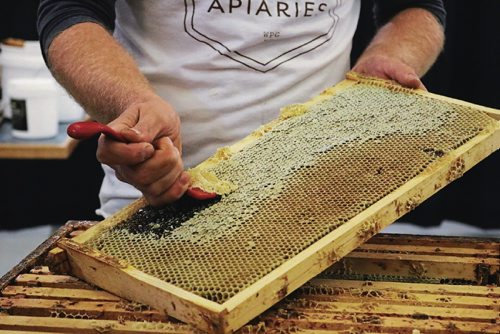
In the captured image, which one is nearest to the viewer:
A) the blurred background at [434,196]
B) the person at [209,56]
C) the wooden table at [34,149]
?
the person at [209,56]

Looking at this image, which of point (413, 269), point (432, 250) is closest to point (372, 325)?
point (413, 269)

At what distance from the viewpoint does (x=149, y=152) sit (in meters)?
1.71

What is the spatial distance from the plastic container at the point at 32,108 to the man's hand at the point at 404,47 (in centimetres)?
234

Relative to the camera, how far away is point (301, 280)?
1.64 m

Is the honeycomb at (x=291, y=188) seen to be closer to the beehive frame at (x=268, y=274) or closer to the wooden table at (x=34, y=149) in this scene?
the beehive frame at (x=268, y=274)

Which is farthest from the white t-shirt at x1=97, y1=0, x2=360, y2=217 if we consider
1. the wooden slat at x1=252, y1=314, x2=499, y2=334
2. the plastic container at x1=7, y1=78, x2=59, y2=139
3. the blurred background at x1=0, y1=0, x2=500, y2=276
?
the blurred background at x1=0, y1=0, x2=500, y2=276

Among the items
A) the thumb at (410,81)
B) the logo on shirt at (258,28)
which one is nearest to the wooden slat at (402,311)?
the thumb at (410,81)

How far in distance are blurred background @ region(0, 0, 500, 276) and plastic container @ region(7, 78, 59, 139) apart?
1031 millimetres

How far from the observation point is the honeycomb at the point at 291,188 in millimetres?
1642

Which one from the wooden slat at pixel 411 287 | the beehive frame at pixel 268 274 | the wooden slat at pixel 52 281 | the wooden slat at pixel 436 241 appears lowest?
the wooden slat at pixel 52 281

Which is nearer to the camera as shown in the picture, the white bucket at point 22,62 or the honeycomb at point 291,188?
the honeycomb at point 291,188

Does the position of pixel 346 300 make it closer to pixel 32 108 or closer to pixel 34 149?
pixel 34 149

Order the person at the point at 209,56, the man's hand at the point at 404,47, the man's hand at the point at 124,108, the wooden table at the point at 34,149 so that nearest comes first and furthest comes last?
1. the man's hand at the point at 124,108
2. the person at the point at 209,56
3. the man's hand at the point at 404,47
4. the wooden table at the point at 34,149

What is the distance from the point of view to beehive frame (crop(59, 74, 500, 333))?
150 cm
